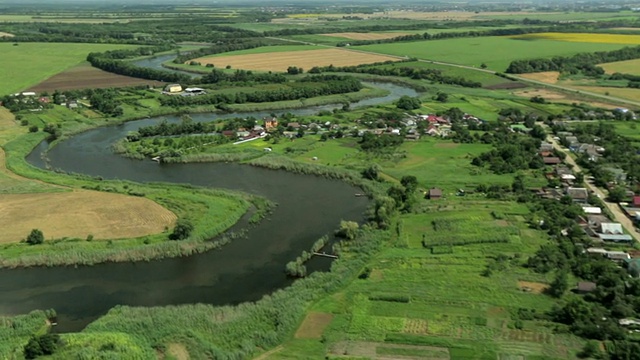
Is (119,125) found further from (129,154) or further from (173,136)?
(129,154)

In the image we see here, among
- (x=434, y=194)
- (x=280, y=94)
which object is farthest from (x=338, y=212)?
(x=280, y=94)

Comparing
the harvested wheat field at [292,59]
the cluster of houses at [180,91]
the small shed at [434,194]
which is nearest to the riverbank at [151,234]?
the small shed at [434,194]

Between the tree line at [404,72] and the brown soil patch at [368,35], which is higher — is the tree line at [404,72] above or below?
below

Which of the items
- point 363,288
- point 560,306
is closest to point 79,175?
point 363,288

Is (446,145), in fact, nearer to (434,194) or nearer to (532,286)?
(434,194)

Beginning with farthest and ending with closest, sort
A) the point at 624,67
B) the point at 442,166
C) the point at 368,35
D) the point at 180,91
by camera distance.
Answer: the point at 368,35 → the point at 624,67 → the point at 180,91 → the point at 442,166

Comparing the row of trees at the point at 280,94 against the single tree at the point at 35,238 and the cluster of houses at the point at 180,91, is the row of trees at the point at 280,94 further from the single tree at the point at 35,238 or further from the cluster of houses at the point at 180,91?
the single tree at the point at 35,238

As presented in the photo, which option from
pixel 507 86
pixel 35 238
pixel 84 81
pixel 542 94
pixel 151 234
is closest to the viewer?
pixel 35 238
